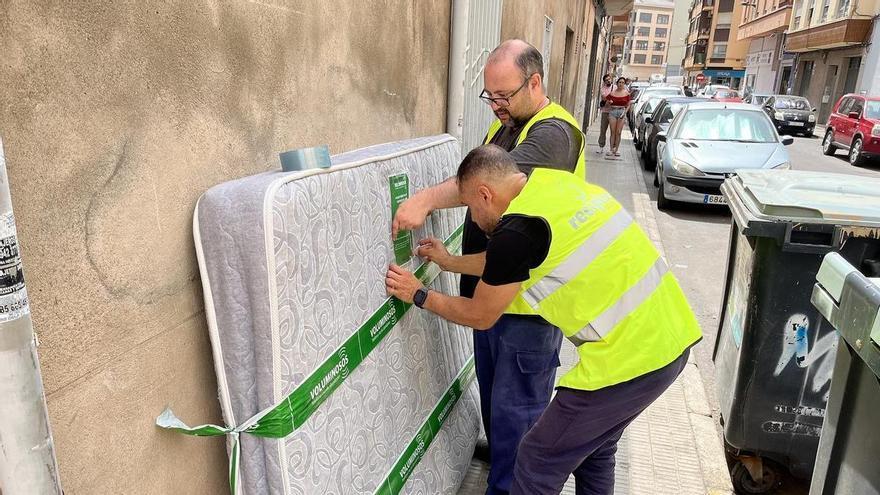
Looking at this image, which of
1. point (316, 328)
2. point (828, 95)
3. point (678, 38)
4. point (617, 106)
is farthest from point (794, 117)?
point (678, 38)

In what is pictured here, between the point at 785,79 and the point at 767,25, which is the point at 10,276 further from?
the point at 767,25

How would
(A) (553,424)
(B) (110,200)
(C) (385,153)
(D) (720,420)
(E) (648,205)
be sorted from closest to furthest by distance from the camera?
(B) (110,200) → (A) (553,424) → (C) (385,153) → (D) (720,420) → (E) (648,205)

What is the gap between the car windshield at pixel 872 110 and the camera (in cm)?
1550

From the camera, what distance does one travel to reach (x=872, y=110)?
15.6 metres

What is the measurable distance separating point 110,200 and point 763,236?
Answer: 255cm

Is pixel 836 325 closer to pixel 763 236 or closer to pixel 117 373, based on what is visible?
pixel 763 236

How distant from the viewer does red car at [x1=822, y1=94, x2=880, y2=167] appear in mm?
14938

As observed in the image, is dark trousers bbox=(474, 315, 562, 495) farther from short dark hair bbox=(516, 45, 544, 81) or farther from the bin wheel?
the bin wheel

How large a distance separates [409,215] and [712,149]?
8175mm

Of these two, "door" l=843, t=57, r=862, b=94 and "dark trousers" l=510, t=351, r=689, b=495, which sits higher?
"door" l=843, t=57, r=862, b=94

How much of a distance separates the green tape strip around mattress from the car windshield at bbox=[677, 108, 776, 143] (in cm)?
882

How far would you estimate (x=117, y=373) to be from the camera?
1343 millimetres

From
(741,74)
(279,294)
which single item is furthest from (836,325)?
(741,74)

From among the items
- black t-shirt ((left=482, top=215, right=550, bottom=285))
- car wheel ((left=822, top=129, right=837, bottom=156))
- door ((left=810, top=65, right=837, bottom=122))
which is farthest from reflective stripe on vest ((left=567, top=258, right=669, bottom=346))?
door ((left=810, top=65, right=837, bottom=122))
